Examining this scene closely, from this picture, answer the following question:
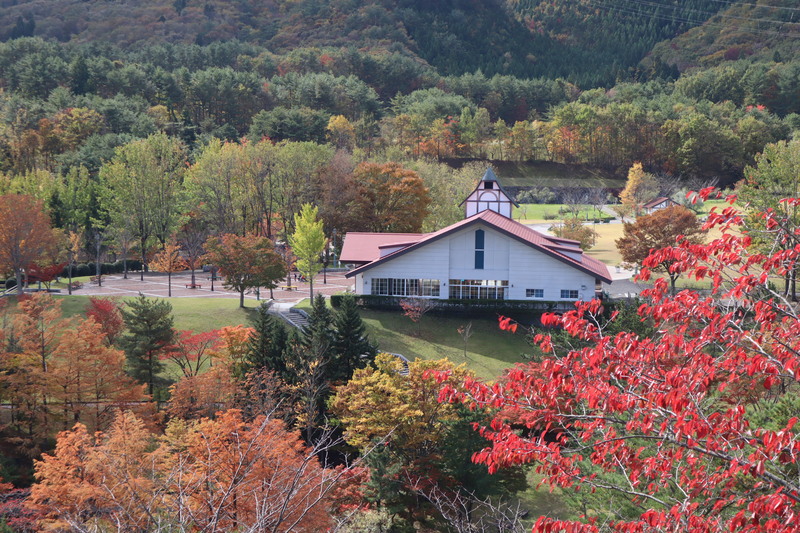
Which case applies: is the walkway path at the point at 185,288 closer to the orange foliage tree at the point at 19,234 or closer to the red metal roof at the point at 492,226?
the red metal roof at the point at 492,226

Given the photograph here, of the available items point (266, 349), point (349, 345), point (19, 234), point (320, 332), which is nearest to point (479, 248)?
point (349, 345)

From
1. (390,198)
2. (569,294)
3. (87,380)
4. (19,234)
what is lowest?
(87,380)

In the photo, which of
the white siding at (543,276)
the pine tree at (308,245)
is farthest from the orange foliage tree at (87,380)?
the white siding at (543,276)

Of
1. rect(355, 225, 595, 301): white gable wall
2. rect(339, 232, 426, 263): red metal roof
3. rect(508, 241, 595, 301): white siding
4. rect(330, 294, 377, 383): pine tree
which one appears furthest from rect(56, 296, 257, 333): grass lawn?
rect(508, 241, 595, 301): white siding

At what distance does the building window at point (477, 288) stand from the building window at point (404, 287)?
1063mm

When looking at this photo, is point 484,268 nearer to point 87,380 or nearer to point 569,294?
point 569,294

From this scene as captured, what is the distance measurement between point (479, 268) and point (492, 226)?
101 inches

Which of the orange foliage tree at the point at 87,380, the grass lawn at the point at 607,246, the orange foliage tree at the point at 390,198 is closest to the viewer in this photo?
the orange foliage tree at the point at 87,380

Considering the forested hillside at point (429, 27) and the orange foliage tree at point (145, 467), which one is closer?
the orange foliage tree at point (145, 467)

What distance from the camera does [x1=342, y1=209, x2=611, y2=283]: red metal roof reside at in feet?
124

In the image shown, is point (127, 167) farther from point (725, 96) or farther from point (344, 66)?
point (725, 96)

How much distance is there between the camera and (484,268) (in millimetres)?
38906

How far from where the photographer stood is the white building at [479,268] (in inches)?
1497

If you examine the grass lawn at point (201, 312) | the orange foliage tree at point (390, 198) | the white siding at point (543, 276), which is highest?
the orange foliage tree at point (390, 198)
